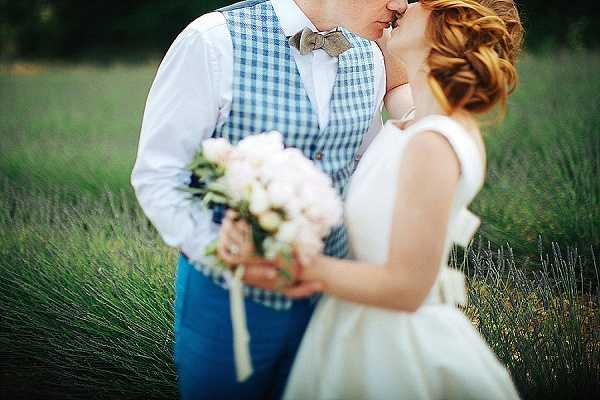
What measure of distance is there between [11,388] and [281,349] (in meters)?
1.95

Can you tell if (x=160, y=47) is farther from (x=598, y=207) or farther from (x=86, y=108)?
(x=598, y=207)

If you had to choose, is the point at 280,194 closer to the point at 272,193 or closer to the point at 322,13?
the point at 272,193

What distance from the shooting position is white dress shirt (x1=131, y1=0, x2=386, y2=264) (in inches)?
90.6

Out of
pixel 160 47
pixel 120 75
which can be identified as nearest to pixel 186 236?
pixel 120 75

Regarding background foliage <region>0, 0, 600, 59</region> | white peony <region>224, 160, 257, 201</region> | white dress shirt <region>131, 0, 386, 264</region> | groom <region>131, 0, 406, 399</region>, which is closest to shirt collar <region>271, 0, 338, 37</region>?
groom <region>131, 0, 406, 399</region>

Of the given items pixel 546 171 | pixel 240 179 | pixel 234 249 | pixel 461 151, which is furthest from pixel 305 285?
pixel 546 171

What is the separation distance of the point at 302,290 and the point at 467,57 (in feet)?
2.74

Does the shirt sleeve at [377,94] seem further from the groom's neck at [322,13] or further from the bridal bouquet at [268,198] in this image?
the bridal bouquet at [268,198]

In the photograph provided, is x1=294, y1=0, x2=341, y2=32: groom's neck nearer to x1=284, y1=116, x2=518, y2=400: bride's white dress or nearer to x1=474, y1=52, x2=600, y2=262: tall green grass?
x1=284, y1=116, x2=518, y2=400: bride's white dress

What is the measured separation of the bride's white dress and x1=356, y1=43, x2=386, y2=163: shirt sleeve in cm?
51

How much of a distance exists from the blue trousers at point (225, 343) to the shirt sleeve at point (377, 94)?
0.75m

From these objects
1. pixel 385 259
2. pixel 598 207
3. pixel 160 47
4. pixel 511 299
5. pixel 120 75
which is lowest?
pixel 160 47

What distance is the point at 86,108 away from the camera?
10.6 meters

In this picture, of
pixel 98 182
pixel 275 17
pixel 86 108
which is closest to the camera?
pixel 275 17
